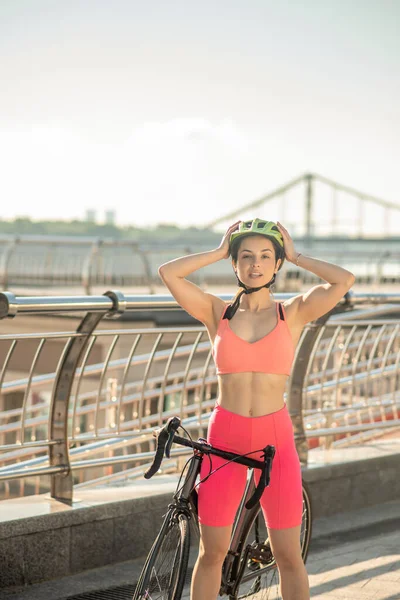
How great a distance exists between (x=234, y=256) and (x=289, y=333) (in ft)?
1.05

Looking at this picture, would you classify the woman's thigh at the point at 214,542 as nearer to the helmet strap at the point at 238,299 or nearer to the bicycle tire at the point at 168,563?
the bicycle tire at the point at 168,563

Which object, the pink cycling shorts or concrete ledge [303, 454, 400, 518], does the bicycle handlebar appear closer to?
the pink cycling shorts

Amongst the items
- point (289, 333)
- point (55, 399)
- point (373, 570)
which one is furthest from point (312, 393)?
point (289, 333)

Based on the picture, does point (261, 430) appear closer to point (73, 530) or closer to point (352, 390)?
point (73, 530)

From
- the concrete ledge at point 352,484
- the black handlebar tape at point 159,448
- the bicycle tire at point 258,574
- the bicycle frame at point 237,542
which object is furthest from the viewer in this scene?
the concrete ledge at point 352,484

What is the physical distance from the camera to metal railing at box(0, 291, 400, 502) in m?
4.86

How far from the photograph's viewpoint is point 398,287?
26.2 meters

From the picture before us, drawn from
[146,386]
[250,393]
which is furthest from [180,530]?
[146,386]

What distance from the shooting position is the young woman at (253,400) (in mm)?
3361

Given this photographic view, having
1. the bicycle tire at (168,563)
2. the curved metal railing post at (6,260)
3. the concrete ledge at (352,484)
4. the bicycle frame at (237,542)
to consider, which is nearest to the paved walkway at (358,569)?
the concrete ledge at (352,484)

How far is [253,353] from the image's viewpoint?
3367 mm

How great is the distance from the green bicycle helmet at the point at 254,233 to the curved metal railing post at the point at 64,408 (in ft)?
4.76

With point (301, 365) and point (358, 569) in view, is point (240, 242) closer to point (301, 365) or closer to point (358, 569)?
point (358, 569)

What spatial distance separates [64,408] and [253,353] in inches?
72.1
